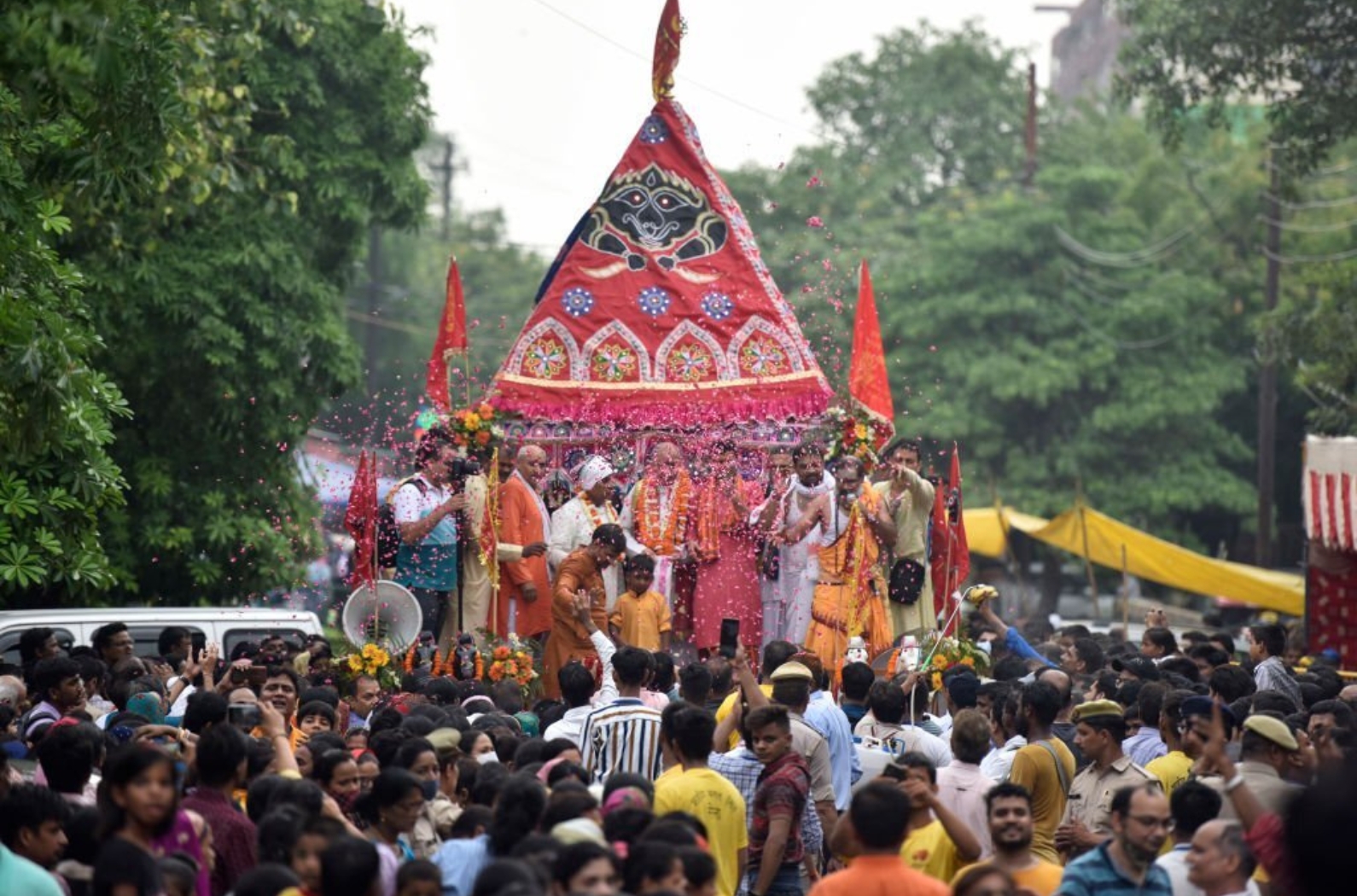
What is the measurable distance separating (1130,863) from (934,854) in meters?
1.02

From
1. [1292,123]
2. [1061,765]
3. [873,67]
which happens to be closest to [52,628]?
[1061,765]

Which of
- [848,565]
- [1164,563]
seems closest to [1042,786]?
[848,565]

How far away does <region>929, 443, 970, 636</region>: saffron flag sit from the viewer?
1652 cm

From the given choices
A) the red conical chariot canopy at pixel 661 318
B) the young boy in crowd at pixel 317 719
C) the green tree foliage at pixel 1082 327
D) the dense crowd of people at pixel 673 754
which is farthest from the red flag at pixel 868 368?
the green tree foliage at pixel 1082 327

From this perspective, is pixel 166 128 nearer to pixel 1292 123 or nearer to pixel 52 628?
pixel 52 628

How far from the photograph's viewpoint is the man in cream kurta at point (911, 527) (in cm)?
1595

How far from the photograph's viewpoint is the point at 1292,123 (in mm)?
Answer: 22703

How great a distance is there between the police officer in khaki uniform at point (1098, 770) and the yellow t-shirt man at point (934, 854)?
93 cm

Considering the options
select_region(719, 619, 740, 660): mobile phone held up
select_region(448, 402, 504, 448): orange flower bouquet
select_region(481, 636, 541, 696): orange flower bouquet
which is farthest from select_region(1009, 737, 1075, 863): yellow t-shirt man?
select_region(448, 402, 504, 448): orange flower bouquet

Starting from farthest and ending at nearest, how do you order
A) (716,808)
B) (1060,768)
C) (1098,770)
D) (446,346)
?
1. (446,346)
2. (1060,768)
3. (1098,770)
4. (716,808)

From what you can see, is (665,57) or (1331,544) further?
(1331,544)

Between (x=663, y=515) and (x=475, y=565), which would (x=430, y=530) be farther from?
(x=663, y=515)

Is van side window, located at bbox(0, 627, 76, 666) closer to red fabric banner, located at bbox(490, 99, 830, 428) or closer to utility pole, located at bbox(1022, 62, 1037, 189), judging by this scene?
red fabric banner, located at bbox(490, 99, 830, 428)

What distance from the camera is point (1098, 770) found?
30.5 ft
